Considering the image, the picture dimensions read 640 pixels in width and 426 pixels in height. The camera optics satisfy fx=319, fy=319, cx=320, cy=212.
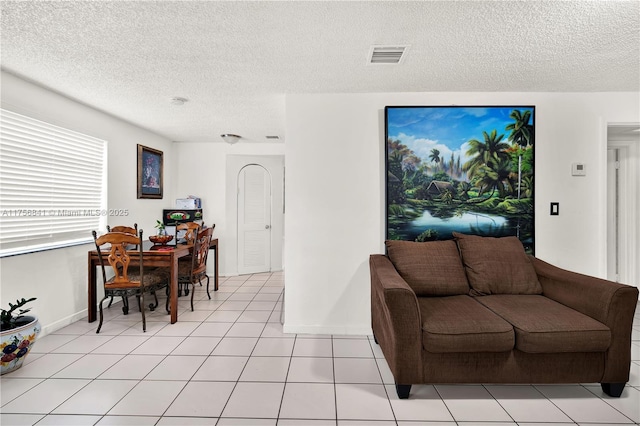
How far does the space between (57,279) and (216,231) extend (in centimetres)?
256

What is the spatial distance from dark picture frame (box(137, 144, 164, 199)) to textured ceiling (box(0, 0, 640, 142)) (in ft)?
4.26

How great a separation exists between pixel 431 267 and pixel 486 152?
1.28 metres

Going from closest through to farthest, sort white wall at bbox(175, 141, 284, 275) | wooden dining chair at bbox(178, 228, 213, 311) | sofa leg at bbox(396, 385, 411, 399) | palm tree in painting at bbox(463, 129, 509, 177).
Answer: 1. sofa leg at bbox(396, 385, 411, 399)
2. palm tree in painting at bbox(463, 129, 509, 177)
3. wooden dining chair at bbox(178, 228, 213, 311)
4. white wall at bbox(175, 141, 284, 275)

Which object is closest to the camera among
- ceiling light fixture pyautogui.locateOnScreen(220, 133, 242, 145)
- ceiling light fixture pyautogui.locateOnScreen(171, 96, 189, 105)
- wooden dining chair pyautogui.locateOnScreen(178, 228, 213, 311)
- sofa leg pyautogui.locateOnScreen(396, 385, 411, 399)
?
sofa leg pyautogui.locateOnScreen(396, 385, 411, 399)

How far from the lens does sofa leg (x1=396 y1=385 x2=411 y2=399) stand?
1993 mm

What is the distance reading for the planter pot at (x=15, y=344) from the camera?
220 centimetres

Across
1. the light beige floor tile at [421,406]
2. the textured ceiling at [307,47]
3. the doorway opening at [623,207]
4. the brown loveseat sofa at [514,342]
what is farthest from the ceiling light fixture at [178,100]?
the doorway opening at [623,207]

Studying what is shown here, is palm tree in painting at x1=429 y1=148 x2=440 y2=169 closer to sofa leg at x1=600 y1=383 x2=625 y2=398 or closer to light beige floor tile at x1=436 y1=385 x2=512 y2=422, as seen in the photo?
light beige floor tile at x1=436 y1=385 x2=512 y2=422

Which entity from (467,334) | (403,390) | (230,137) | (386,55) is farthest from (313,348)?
(230,137)

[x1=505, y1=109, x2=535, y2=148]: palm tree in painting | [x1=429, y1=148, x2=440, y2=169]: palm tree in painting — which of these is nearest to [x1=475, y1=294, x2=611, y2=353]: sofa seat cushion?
[x1=429, y1=148, x2=440, y2=169]: palm tree in painting

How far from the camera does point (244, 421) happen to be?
1793mm

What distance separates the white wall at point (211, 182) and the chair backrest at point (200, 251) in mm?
1374

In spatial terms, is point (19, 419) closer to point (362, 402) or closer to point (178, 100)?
point (362, 402)

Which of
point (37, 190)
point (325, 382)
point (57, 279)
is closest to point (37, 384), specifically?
point (57, 279)
